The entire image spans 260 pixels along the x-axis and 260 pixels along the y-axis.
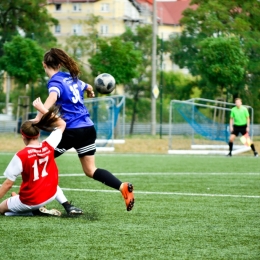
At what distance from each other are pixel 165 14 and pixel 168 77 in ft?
137

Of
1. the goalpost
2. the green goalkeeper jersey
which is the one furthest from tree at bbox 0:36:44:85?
Result: the green goalkeeper jersey

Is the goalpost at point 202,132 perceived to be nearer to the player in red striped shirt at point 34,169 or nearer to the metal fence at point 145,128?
the metal fence at point 145,128

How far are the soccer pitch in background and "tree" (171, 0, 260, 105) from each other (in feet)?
72.3

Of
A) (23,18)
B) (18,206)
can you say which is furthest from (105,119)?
(18,206)

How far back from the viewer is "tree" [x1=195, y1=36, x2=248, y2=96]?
31.0 m

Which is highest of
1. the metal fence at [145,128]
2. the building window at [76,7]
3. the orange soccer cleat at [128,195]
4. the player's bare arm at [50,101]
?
the building window at [76,7]

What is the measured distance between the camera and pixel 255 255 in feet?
19.1

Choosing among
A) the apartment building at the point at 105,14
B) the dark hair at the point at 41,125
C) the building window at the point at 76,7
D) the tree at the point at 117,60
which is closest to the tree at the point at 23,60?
the tree at the point at 117,60

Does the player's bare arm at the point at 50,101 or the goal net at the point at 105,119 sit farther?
the goal net at the point at 105,119

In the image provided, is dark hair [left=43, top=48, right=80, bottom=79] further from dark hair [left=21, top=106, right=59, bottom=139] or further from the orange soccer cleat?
the orange soccer cleat

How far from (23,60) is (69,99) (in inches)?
917

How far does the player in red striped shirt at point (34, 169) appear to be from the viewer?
7.59 m

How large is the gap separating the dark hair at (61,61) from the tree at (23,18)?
112 ft

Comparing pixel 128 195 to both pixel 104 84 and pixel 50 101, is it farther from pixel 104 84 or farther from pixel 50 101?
pixel 104 84
